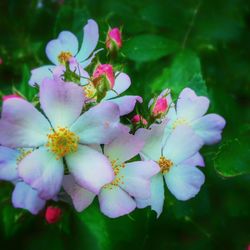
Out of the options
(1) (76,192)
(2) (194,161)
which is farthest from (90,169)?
(2) (194,161)

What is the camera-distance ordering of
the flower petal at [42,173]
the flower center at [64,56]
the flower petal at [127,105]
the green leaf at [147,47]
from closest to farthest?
the flower petal at [42,173], the flower petal at [127,105], the flower center at [64,56], the green leaf at [147,47]

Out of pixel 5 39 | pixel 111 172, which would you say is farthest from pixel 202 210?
pixel 5 39

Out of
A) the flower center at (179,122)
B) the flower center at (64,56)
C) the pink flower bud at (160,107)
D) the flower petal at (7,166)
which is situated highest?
the flower center at (64,56)

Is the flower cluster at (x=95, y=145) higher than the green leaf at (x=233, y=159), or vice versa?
the flower cluster at (x=95, y=145)

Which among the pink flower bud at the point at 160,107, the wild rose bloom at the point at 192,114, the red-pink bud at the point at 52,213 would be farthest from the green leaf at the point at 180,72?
the red-pink bud at the point at 52,213

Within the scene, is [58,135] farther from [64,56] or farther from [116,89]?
[64,56]

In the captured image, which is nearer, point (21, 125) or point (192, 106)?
point (21, 125)

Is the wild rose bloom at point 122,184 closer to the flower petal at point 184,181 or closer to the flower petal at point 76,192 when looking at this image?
the flower petal at point 76,192
